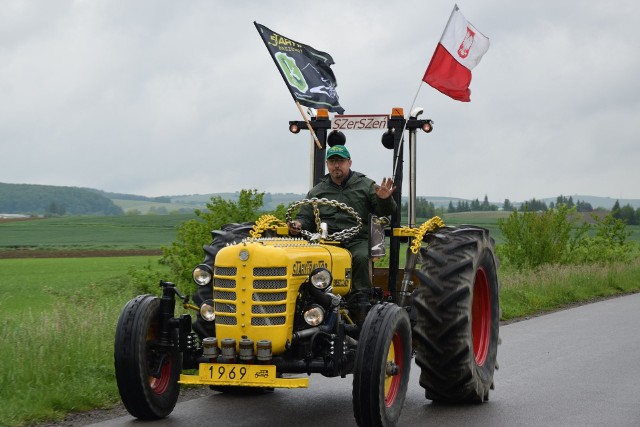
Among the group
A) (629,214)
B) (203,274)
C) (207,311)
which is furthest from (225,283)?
(629,214)

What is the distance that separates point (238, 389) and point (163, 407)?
1.46 m

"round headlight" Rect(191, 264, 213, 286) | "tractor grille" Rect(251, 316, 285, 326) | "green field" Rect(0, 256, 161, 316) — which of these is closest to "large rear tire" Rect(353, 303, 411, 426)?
"tractor grille" Rect(251, 316, 285, 326)

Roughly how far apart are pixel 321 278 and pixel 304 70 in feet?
11.3

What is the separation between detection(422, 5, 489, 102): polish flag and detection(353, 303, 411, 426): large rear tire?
3.75m

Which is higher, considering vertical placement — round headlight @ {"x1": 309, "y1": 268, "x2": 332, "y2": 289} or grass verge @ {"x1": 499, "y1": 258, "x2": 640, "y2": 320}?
round headlight @ {"x1": 309, "y1": 268, "x2": 332, "y2": 289}

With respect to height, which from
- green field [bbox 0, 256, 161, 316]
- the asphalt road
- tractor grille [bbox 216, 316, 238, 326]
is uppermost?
tractor grille [bbox 216, 316, 238, 326]

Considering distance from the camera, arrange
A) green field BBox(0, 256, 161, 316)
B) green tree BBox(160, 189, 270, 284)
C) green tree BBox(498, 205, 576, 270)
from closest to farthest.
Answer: green tree BBox(160, 189, 270, 284) → green field BBox(0, 256, 161, 316) → green tree BBox(498, 205, 576, 270)

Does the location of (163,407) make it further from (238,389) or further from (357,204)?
(357,204)

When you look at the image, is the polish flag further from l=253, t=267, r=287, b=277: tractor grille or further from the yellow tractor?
l=253, t=267, r=287, b=277: tractor grille

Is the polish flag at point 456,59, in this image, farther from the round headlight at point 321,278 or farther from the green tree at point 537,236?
the green tree at point 537,236

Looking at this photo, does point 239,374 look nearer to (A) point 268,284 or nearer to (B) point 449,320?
(A) point 268,284

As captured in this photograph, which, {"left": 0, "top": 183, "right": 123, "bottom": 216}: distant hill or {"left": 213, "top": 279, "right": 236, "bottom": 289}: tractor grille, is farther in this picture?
{"left": 0, "top": 183, "right": 123, "bottom": 216}: distant hill

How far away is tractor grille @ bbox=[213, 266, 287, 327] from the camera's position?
6945mm

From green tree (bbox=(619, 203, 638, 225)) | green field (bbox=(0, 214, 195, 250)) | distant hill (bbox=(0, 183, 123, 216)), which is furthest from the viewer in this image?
distant hill (bbox=(0, 183, 123, 216))
